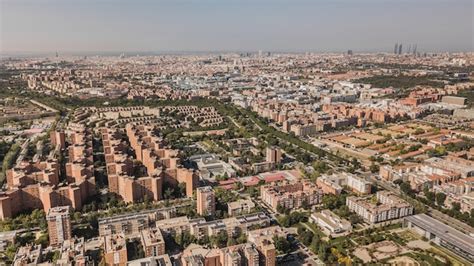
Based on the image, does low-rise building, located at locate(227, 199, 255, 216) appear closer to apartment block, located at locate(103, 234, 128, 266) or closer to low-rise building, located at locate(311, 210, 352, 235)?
low-rise building, located at locate(311, 210, 352, 235)

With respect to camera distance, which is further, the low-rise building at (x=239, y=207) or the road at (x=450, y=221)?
the low-rise building at (x=239, y=207)

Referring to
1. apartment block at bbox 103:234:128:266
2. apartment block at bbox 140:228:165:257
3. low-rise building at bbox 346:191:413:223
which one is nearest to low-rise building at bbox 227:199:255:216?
apartment block at bbox 140:228:165:257

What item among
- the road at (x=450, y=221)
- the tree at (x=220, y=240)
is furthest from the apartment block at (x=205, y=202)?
the road at (x=450, y=221)

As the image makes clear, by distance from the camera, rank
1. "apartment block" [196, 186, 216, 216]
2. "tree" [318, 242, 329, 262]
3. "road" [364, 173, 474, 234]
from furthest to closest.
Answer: "apartment block" [196, 186, 216, 216]
"road" [364, 173, 474, 234]
"tree" [318, 242, 329, 262]

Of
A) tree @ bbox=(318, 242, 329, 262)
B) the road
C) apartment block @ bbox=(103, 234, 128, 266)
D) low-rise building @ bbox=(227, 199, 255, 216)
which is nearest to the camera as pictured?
apartment block @ bbox=(103, 234, 128, 266)

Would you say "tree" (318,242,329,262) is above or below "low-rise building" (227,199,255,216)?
below

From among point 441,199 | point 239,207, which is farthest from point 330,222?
point 441,199

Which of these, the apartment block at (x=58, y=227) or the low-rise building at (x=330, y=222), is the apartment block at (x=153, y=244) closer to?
the apartment block at (x=58, y=227)

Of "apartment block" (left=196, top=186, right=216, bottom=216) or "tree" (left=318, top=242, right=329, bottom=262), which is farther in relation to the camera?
"apartment block" (left=196, top=186, right=216, bottom=216)

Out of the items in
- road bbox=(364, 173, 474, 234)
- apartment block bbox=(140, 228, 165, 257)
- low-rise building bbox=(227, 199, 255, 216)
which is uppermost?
apartment block bbox=(140, 228, 165, 257)

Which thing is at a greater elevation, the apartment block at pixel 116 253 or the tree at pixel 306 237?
the apartment block at pixel 116 253

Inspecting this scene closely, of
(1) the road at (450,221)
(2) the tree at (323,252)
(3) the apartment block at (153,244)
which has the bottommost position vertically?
(1) the road at (450,221)
